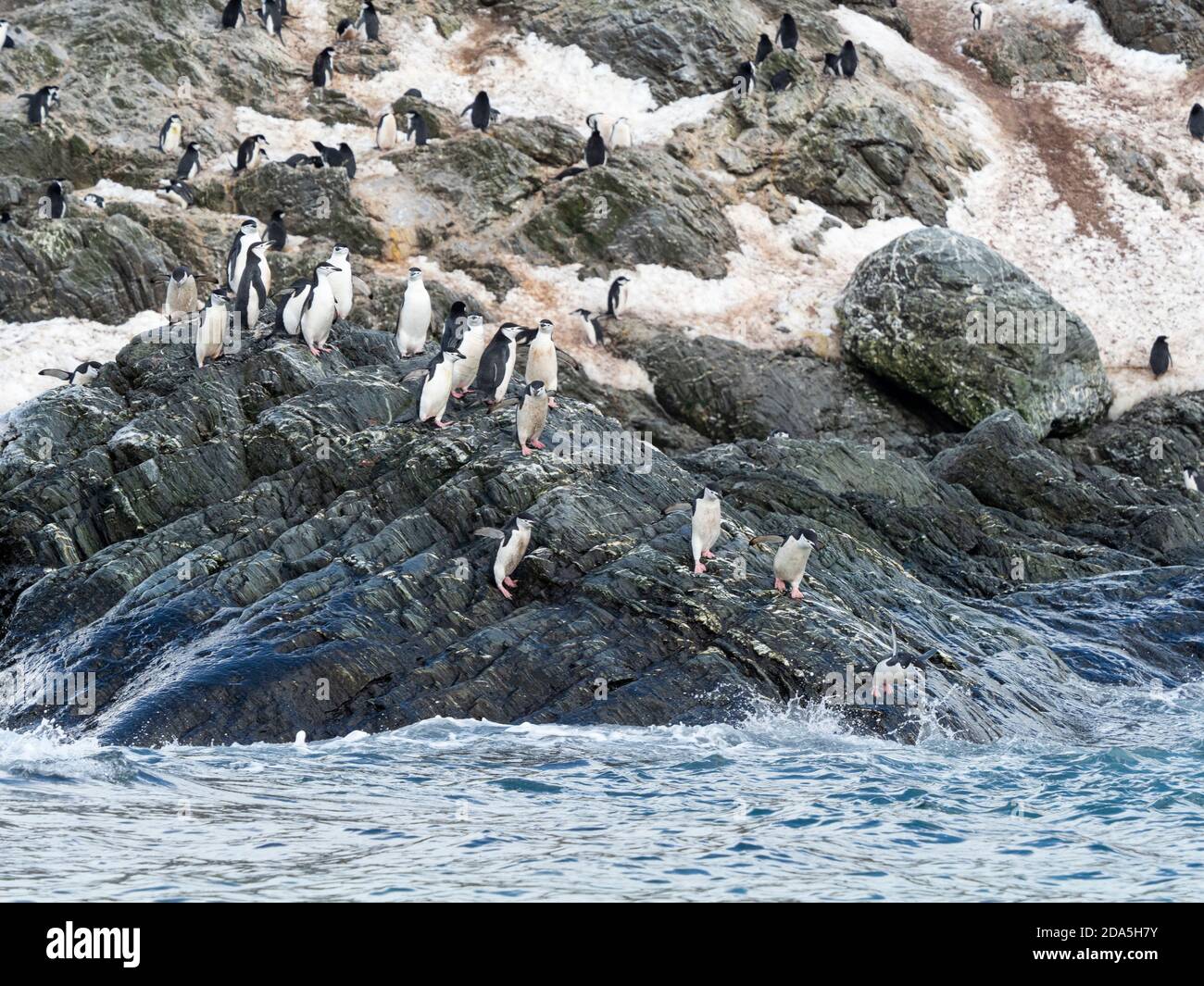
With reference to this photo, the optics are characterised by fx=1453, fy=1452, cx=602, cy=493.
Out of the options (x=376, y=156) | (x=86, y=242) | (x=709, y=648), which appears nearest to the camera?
(x=709, y=648)

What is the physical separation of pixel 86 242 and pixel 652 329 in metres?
12.1

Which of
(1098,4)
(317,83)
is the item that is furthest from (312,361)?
(1098,4)

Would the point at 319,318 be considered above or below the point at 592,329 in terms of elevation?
below

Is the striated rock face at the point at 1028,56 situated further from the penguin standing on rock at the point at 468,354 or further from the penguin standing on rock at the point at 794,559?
the penguin standing on rock at the point at 794,559

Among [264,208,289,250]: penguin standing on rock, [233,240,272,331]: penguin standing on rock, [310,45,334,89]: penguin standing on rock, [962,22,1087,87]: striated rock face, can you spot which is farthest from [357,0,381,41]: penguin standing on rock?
[233,240,272,331]: penguin standing on rock

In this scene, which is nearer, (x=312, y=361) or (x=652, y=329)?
(x=312, y=361)

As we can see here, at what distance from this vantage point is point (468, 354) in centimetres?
2061

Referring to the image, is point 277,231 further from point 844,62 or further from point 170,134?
point 844,62

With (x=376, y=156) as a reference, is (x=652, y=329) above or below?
below

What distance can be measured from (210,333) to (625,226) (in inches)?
636

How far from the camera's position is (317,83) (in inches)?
1526

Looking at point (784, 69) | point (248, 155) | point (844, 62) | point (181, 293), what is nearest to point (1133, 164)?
point (844, 62)
